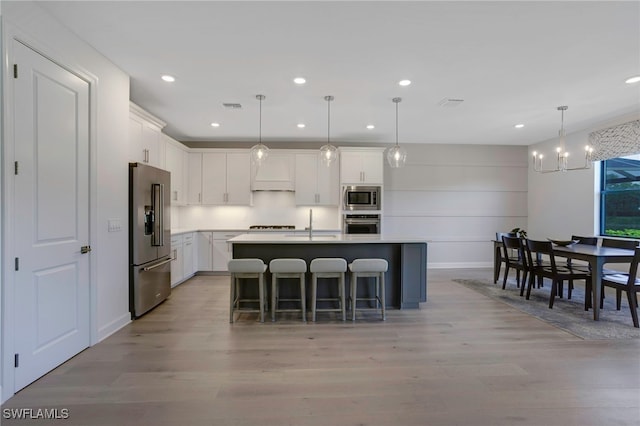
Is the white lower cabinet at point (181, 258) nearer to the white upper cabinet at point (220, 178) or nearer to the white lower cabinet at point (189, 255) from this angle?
the white lower cabinet at point (189, 255)

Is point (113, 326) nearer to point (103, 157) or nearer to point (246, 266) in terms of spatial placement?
point (246, 266)

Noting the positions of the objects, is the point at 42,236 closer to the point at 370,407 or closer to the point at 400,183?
the point at 370,407

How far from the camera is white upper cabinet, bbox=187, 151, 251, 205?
251 inches

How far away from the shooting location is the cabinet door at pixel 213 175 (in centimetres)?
640

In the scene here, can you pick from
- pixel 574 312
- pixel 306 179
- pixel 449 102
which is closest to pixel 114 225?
pixel 306 179

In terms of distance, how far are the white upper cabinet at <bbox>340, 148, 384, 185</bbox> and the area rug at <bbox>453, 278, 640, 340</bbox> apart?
2.65m

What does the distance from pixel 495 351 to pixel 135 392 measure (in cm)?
296

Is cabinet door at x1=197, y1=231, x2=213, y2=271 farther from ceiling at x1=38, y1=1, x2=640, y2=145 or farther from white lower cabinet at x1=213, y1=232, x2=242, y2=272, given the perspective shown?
ceiling at x1=38, y1=1, x2=640, y2=145

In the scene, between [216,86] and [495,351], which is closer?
[495,351]

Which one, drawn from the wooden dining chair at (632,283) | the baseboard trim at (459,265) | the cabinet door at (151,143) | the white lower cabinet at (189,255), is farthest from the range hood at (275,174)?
the wooden dining chair at (632,283)

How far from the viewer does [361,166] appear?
20.8ft

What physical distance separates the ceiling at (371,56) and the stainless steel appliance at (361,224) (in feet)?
6.47

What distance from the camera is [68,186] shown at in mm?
2619

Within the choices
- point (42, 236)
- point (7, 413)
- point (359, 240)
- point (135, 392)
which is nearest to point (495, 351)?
point (359, 240)
